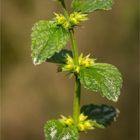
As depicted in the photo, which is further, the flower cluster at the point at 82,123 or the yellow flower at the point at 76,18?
the flower cluster at the point at 82,123

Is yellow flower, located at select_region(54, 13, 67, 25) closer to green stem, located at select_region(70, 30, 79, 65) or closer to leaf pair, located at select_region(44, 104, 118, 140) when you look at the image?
green stem, located at select_region(70, 30, 79, 65)

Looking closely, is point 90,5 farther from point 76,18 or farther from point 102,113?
point 102,113

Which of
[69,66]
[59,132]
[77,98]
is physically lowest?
[59,132]

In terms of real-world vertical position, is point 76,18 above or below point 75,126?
above

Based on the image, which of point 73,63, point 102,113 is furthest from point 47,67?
point 73,63

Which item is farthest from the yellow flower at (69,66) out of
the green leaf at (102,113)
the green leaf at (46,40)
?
the green leaf at (102,113)

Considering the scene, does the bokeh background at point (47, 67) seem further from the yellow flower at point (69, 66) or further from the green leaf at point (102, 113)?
the yellow flower at point (69, 66)
